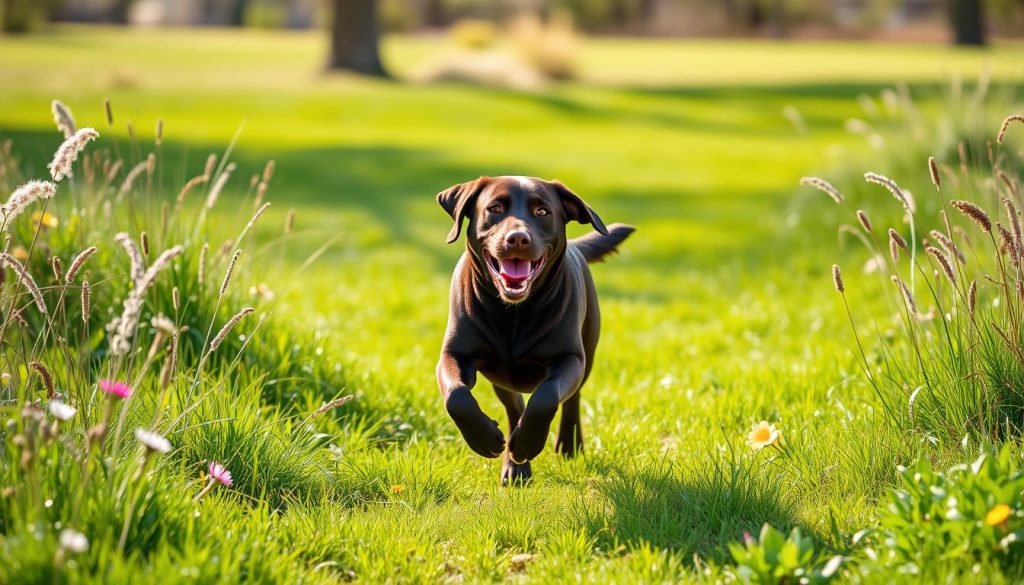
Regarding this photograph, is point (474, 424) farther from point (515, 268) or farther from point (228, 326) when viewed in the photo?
point (228, 326)

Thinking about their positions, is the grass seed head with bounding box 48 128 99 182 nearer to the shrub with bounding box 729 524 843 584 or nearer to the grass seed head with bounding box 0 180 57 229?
the grass seed head with bounding box 0 180 57 229

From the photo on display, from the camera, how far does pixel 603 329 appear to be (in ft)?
27.3

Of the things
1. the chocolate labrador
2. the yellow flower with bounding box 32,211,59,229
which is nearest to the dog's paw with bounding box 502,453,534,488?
the chocolate labrador

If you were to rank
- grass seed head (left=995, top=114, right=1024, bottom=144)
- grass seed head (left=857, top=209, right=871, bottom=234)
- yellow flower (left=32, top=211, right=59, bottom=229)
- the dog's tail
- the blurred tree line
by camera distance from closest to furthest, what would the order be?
1. grass seed head (left=995, top=114, right=1024, bottom=144)
2. grass seed head (left=857, top=209, right=871, bottom=234)
3. the dog's tail
4. yellow flower (left=32, top=211, right=59, bottom=229)
5. the blurred tree line

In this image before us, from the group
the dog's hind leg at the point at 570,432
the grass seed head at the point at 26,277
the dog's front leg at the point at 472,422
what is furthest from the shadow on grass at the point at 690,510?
the grass seed head at the point at 26,277

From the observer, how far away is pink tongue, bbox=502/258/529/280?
4332 millimetres

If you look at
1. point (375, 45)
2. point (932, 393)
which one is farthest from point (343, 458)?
point (375, 45)

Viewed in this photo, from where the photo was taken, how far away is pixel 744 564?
11.2 ft

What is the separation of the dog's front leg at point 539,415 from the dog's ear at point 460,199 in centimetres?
75

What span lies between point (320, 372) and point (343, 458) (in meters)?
1.05

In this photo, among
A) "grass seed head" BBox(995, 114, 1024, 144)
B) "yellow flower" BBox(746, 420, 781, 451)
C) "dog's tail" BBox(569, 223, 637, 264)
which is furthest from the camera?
"dog's tail" BBox(569, 223, 637, 264)

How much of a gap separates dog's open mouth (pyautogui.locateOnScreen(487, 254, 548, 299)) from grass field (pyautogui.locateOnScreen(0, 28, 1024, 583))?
0.81 meters

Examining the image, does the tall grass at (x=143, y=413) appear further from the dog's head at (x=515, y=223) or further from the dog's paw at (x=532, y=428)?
the dog's head at (x=515, y=223)

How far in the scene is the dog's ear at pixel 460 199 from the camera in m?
4.68
